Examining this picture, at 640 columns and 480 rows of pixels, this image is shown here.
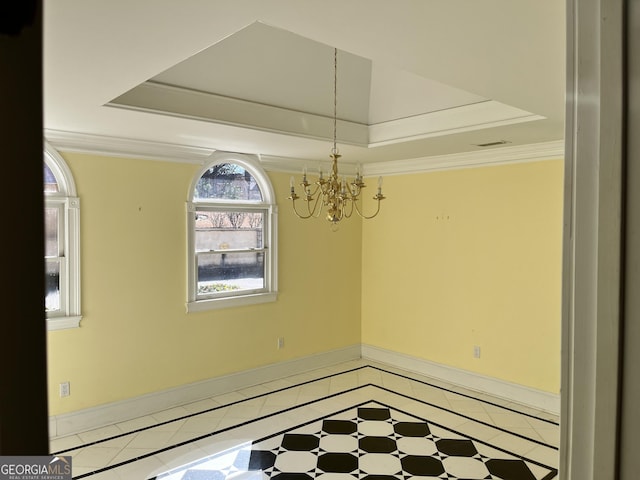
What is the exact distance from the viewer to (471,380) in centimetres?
503

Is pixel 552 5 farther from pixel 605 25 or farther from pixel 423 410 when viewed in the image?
pixel 423 410

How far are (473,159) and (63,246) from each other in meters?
3.84

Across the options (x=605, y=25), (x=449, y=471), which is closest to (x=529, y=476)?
(x=449, y=471)

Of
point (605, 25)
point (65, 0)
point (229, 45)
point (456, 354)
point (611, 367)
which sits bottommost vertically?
point (456, 354)

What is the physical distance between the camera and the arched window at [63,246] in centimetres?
387

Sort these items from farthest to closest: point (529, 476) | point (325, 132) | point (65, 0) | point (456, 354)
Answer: point (456, 354), point (325, 132), point (529, 476), point (65, 0)

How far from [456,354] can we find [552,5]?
411 centimetres

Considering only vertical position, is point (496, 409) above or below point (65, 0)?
below

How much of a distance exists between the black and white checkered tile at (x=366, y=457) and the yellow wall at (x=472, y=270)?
1.19 meters

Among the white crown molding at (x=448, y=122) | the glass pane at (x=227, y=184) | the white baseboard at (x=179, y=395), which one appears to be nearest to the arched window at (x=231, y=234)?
the glass pane at (x=227, y=184)

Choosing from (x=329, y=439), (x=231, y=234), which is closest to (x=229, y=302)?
(x=231, y=234)

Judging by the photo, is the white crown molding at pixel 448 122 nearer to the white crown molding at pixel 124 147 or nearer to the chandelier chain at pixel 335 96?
the chandelier chain at pixel 335 96

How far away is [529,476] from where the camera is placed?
3.30 m

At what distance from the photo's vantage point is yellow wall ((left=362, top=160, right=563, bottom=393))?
14.6 ft
